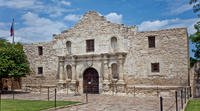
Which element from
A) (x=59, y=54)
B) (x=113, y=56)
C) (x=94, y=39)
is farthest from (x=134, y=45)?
(x=59, y=54)

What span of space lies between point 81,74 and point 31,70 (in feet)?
21.5

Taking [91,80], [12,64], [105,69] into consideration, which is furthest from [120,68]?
[12,64]

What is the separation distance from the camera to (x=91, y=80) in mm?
21125

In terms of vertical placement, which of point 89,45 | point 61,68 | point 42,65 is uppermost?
point 89,45

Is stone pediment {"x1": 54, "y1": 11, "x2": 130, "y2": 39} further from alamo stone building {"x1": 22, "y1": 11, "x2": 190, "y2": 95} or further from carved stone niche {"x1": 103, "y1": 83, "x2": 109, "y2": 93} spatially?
carved stone niche {"x1": 103, "y1": 83, "x2": 109, "y2": 93}

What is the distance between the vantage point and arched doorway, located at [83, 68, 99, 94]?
20.8 meters

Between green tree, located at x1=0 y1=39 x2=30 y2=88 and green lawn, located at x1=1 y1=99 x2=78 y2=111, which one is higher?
green tree, located at x1=0 y1=39 x2=30 y2=88

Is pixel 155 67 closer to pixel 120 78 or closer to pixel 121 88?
pixel 120 78

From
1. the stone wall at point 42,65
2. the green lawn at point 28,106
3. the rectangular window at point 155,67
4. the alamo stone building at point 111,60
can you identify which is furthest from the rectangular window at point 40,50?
the rectangular window at point 155,67

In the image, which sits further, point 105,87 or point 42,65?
point 42,65

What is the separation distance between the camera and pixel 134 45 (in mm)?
19203

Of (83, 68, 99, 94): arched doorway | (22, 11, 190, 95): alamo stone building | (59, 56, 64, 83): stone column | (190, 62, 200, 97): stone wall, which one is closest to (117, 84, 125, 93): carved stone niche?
(22, 11, 190, 95): alamo stone building

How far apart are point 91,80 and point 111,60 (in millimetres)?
2872

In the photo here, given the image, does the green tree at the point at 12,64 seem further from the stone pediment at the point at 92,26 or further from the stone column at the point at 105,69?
the stone column at the point at 105,69
